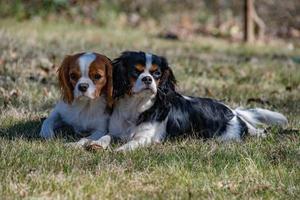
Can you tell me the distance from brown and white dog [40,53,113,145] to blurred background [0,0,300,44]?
9.44 m

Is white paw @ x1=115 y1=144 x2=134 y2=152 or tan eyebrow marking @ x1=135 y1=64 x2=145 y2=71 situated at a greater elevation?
tan eyebrow marking @ x1=135 y1=64 x2=145 y2=71

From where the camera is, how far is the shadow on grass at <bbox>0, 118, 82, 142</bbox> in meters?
6.18

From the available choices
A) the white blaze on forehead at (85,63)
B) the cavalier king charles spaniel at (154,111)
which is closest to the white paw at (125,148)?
the cavalier king charles spaniel at (154,111)

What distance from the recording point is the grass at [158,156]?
4.70 metres

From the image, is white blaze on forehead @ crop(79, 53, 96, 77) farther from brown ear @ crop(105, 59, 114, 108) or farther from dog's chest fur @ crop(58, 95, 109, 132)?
dog's chest fur @ crop(58, 95, 109, 132)

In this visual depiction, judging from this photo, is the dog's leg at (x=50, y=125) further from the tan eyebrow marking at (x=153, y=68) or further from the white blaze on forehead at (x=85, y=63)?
the tan eyebrow marking at (x=153, y=68)

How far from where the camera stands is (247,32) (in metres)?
15.4

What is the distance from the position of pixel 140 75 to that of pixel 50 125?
37.0 inches

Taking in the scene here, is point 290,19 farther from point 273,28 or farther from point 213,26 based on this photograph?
point 213,26

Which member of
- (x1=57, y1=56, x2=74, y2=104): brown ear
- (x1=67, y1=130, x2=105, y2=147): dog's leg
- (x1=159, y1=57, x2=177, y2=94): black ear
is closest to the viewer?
(x1=67, y1=130, x2=105, y2=147): dog's leg

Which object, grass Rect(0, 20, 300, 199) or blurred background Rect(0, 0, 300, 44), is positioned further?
blurred background Rect(0, 0, 300, 44)

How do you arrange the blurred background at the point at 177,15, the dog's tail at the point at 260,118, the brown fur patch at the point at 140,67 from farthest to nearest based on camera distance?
the blurred background at the point at 177,15 < the dog's tail at the point at 260,118 < the brown fur patch at the point at 140,67

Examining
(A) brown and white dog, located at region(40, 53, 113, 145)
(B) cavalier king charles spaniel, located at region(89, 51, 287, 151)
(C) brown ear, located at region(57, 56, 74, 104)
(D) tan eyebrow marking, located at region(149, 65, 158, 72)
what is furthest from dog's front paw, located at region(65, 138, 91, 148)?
(D) tan eyebrow marking, located at region(149, 65, 158, 72)

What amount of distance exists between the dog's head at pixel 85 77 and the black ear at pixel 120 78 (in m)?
0.05
